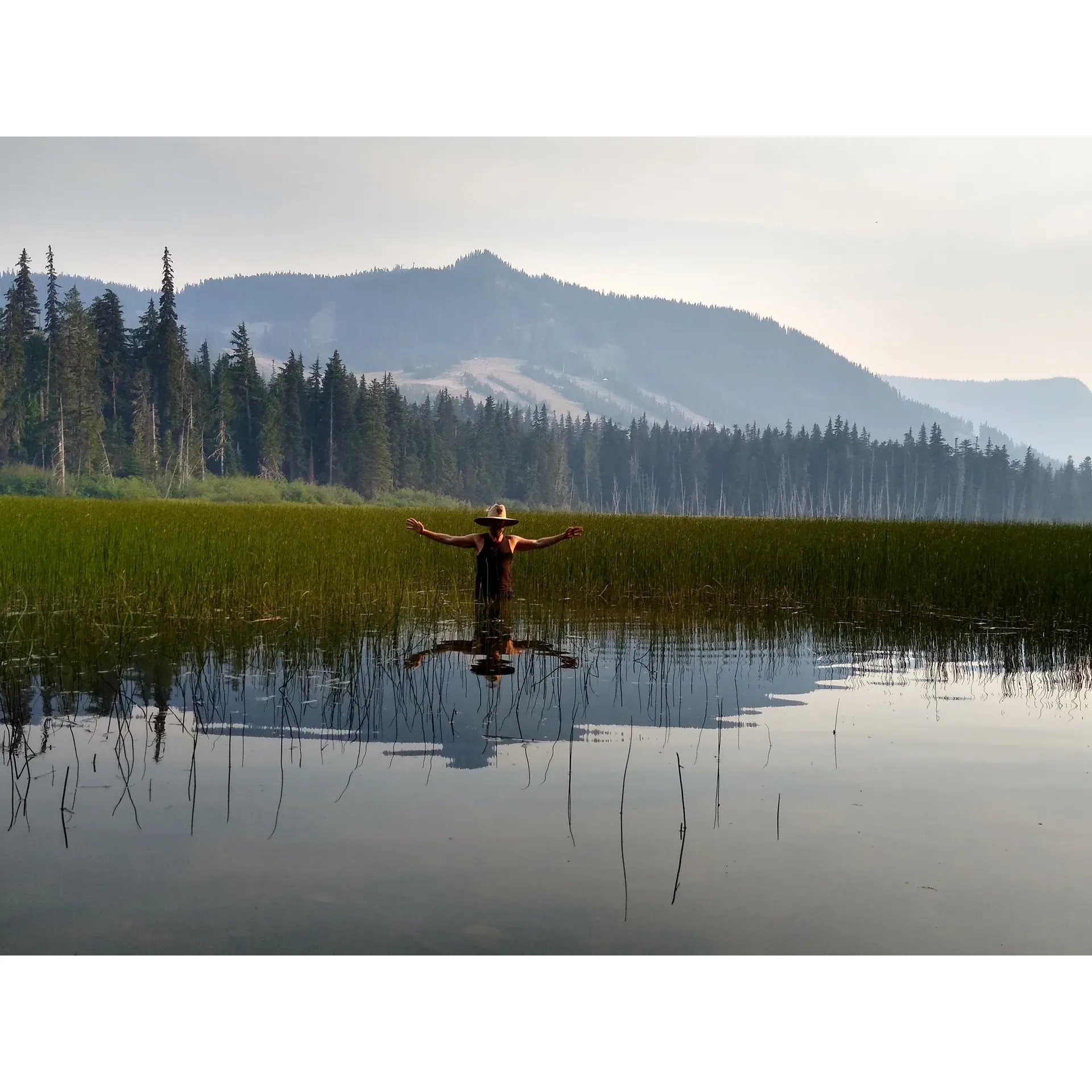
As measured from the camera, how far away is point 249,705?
9109mm

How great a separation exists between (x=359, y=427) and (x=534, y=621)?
95364 millimetres

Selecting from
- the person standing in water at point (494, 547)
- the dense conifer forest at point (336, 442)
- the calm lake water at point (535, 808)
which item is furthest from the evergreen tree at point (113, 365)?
the calm lake water at point (535, 808)

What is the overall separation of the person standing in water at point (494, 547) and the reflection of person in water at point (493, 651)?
6.80 feet

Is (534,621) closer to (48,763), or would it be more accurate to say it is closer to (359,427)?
(48,763)

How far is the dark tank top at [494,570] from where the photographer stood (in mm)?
16031

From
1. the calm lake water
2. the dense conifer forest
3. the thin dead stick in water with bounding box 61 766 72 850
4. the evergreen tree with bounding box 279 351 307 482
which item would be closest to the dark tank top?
the calm lake water

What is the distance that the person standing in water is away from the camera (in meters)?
15.9

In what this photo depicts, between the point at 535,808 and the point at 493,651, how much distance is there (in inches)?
219

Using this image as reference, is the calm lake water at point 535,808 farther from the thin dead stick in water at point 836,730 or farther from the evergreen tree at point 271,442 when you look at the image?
the evergreen tree at point 271,442

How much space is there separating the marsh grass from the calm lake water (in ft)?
14.9

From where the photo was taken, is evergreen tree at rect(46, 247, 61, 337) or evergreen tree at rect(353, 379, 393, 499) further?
evergreen tree at rect(353, 379, 393, 499)

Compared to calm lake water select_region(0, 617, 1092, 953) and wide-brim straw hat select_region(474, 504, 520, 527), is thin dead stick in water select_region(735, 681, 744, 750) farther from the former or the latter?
wide-brim straw hat select_region(474, 504, 520, 527)

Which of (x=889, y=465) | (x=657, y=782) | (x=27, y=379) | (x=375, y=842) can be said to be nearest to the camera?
(x=375, y=842)

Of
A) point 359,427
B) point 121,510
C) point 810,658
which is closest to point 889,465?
point 359,427
